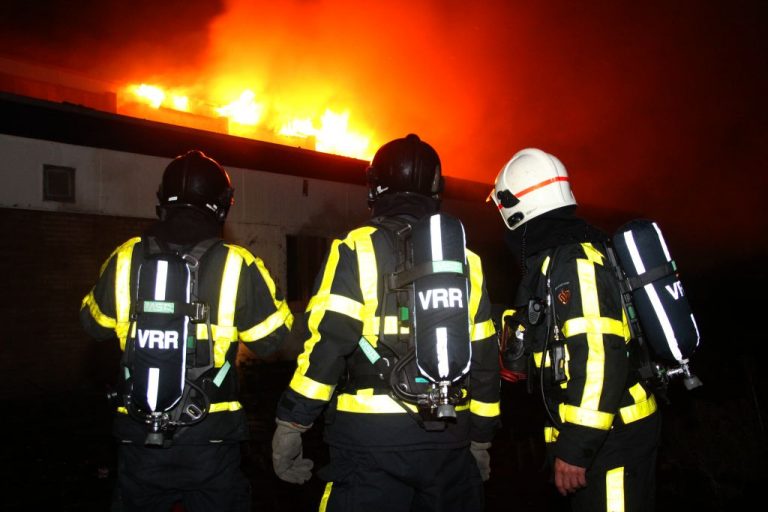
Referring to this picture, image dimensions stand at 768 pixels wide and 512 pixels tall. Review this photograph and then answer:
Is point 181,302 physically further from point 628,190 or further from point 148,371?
point 628,190

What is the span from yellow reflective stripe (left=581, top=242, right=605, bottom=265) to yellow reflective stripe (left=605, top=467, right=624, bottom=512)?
0.94m

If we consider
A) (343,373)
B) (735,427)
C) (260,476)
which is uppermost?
(343,373)

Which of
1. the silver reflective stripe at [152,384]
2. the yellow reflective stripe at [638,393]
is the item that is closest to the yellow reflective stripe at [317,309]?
the silver reflective stripe at [152,384]

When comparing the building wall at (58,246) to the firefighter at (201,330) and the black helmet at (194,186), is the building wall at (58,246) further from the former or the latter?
the black helmet at (194,186)

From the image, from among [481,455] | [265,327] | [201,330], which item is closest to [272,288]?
[265,327]

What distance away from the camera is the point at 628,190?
19812 millimetres

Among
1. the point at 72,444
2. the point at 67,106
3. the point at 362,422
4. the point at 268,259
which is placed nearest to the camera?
the point at 362,422

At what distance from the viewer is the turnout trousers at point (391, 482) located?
91.8 inches

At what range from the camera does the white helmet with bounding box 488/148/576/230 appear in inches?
116

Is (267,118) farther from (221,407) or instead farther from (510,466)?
(221,407)

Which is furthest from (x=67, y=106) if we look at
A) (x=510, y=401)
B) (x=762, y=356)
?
(x=762, y=356)

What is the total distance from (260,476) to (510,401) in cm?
437

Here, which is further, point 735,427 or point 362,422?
point 735,427

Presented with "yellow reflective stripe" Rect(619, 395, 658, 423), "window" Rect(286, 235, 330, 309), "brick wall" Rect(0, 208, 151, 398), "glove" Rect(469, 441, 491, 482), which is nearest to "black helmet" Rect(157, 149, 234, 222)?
"glove" Rect(469, 441, 491, 482)
